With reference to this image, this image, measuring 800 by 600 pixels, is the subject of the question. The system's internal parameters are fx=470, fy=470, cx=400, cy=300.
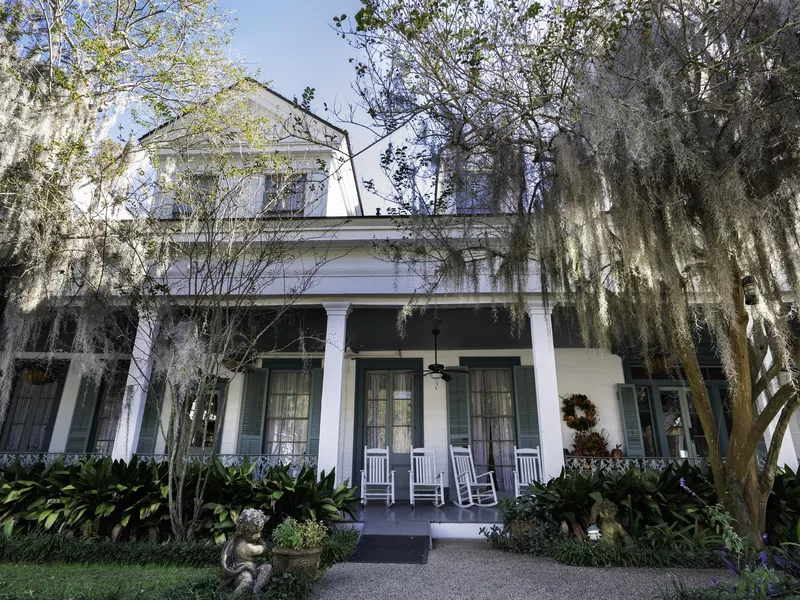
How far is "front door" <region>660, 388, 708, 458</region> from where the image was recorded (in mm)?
7656

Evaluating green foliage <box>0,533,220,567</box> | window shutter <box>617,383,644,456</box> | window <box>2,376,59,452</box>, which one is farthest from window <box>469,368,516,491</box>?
window <box>2,376,59,452</box>

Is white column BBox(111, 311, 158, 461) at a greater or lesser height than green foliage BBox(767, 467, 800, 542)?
greater

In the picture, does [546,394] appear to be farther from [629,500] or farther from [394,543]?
[394,543]

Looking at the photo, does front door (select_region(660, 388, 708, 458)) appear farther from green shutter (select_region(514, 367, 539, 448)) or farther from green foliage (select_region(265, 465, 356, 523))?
green foliage (select_region(265, 465, 356, 523))

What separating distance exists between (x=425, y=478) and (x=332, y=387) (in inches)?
99.2

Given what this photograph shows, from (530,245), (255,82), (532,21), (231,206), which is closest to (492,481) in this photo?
(530,245)

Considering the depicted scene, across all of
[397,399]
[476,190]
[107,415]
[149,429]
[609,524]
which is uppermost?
[476,190]

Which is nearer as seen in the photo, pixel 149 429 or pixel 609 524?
pixel 609 524

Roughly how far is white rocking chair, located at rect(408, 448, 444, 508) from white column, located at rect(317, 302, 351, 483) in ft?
6.07

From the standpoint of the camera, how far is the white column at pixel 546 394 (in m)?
5.64

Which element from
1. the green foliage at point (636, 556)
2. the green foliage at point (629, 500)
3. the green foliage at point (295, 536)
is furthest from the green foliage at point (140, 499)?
the green foliage at point (636, 556)

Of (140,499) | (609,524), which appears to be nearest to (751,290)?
(609,524)

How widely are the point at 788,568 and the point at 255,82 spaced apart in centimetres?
783

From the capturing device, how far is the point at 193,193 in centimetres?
582
